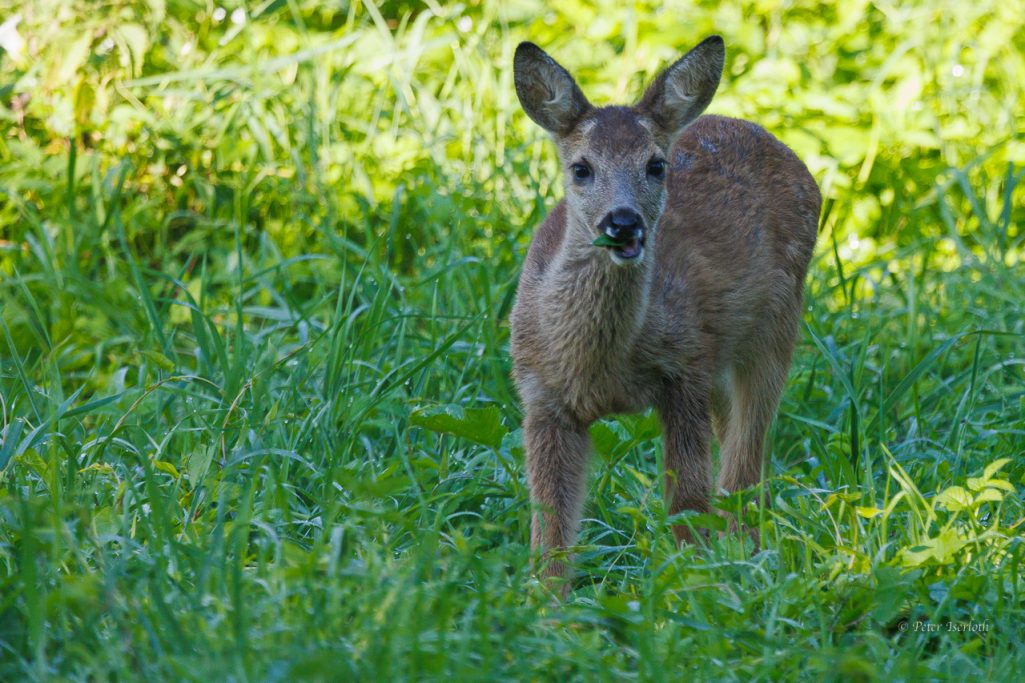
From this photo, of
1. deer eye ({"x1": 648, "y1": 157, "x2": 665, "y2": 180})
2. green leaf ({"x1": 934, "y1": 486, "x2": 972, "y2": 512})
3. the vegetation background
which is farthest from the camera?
deer eye ({"x1": 648, "y1": 157, "x2": 665, "y2": 180})

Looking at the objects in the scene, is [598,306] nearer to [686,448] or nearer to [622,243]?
[622,243]

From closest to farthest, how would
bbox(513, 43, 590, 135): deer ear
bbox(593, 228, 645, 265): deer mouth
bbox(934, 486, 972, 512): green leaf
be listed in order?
bbox(934, 486, 972, 512): green leaf
bbox(593, 228, 645, 265): deer mouth
bbox(513, 43, 590, 135): deer ear

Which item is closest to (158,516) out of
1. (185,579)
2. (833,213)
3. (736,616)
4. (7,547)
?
(185,579)

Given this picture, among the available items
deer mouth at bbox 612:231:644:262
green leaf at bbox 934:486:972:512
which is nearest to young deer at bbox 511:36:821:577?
deer mouth at bbox 612:231:644:262

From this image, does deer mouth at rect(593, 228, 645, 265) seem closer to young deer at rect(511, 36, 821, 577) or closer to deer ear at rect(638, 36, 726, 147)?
young deer at rect(511, 36, 821, 577)

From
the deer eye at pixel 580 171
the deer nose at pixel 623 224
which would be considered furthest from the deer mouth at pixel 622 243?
the deer eye at pixel 580 171

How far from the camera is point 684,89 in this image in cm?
402

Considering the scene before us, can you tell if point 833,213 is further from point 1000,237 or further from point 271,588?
point 271,588

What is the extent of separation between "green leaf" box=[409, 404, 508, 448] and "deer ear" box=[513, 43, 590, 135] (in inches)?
36.7

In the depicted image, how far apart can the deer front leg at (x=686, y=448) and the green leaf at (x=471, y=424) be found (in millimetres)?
479

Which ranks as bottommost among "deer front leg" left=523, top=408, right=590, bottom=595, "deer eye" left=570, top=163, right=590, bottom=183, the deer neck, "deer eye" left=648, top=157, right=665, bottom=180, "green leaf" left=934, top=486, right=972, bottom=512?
"deer front leg" left=523, top=408, right=590, bottom=595

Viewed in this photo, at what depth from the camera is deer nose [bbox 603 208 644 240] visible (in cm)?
353

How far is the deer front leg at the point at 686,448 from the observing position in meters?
3.71

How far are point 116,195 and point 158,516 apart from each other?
2.89 m
